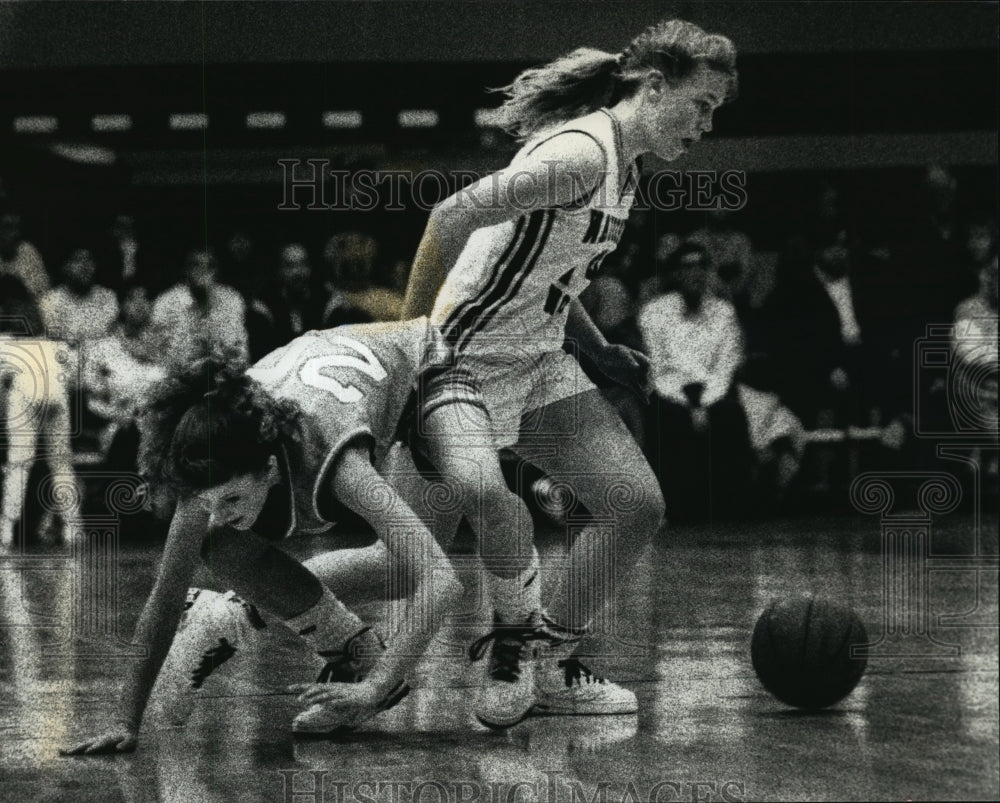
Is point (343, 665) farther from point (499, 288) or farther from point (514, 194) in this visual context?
point (514, 194)

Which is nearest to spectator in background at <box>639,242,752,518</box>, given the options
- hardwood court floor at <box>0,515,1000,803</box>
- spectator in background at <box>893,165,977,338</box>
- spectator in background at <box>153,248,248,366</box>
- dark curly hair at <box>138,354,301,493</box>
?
spectator in background at <box>893,165,977,338</box>

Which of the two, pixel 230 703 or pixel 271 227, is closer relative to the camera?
pixel 230 703

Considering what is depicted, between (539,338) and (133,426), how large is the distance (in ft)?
8.63

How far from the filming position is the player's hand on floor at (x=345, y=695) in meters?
3.60

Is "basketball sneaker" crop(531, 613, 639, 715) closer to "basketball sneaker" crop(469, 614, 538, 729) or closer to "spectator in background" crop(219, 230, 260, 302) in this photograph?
"basketball sneaker" crop(469, 614, 538, 729)

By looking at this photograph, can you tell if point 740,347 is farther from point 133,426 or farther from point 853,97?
point 133,426

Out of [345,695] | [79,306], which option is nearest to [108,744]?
[345,695]

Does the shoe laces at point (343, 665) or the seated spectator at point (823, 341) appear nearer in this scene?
the shoe laces at point (343, 665)

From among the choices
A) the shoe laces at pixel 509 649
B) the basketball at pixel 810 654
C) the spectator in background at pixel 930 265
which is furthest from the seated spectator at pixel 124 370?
the spectator in background at pixel 930 265

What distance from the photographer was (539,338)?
13.0 ft

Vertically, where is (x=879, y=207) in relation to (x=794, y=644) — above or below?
above

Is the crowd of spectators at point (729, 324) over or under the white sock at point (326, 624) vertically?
over

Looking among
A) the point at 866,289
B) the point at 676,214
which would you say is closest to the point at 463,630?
the point at 676,214

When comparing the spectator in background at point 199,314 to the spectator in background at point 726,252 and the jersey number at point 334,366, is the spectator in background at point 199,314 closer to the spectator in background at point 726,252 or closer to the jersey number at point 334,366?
the jersey number at point 334,366
